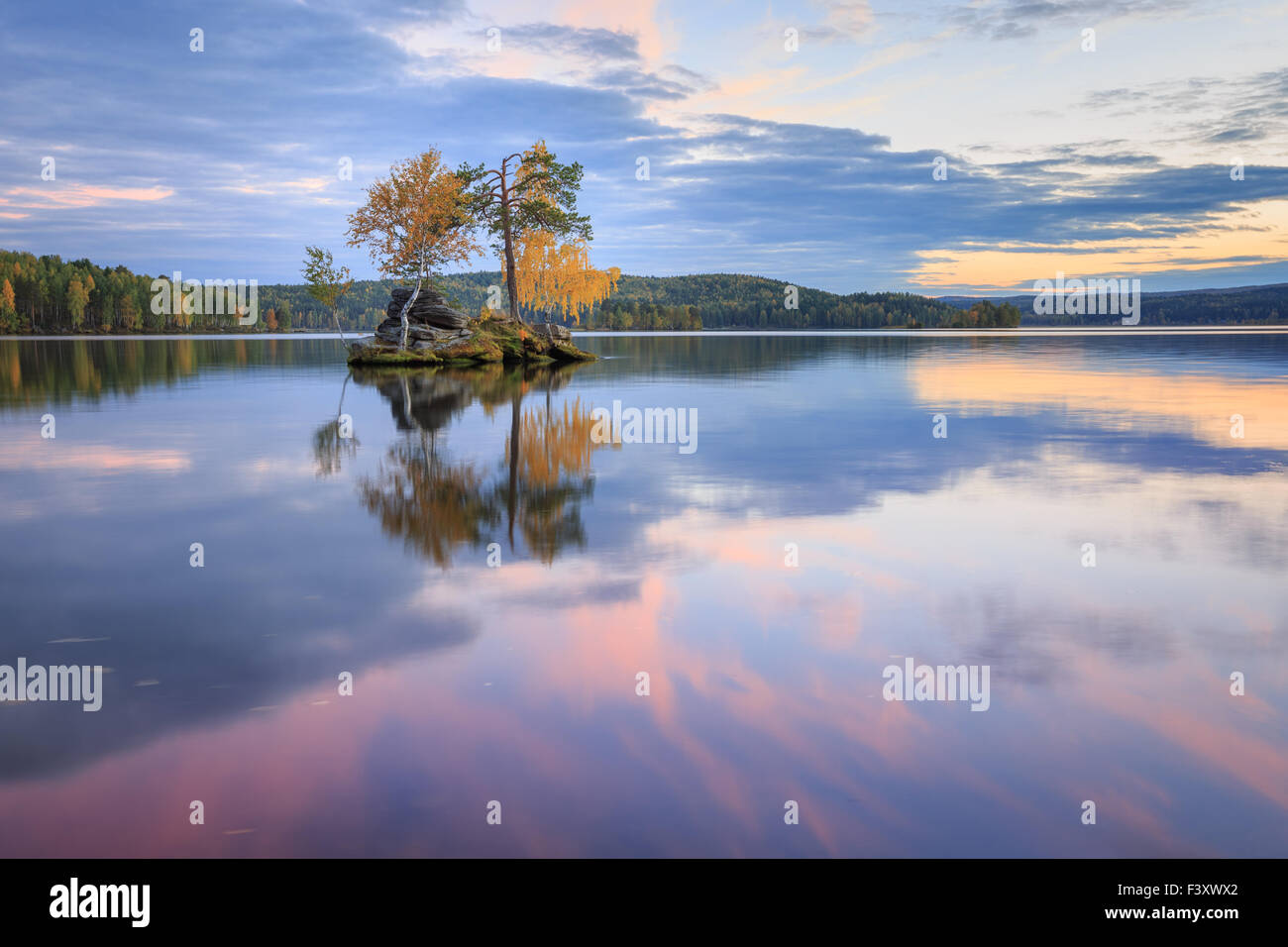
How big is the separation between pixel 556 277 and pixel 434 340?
30523 millimetres

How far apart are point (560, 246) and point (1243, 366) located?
5509 centimetres

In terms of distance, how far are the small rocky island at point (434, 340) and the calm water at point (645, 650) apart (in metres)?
36.0

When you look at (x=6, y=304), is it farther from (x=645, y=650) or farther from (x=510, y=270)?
(x=645, y=650)

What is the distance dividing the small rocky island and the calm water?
118 feet

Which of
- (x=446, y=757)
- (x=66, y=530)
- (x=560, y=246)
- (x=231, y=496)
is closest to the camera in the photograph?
(x=446, y=757)

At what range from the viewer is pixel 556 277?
81.1 meters

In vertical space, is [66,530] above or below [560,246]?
below

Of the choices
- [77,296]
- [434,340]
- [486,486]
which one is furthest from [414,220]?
[77,296]

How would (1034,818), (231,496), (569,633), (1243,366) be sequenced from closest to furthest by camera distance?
(1034,818)
(569,633)
(231,496)
(1243,366)

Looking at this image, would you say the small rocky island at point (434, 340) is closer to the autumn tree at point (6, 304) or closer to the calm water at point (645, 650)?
the calm water at point (645, 650)

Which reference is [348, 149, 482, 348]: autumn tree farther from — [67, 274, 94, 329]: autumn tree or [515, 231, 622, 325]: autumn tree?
[67, 274, 94, 329]: autumn tree

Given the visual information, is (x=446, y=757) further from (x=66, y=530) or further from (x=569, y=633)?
(x=66, y=530)
